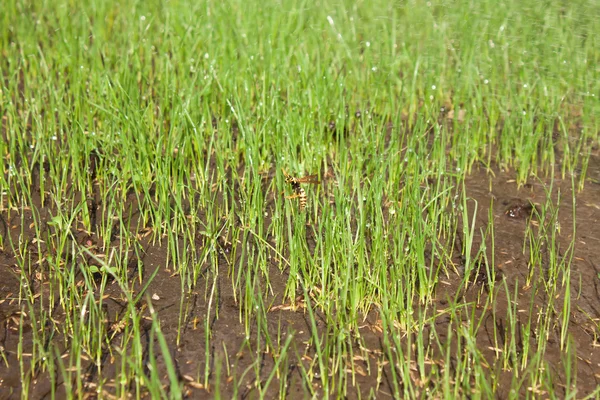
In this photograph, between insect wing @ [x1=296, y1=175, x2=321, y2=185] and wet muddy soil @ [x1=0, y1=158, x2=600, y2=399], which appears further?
insect wing @ [x1=296, y1=175, x2=321, y2=185]

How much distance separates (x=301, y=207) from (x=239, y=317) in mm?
570

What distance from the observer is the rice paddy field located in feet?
7.20

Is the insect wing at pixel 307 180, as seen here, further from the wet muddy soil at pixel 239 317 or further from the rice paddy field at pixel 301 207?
the wet muddy soil at pixel 239 317

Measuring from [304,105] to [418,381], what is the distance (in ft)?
4.80

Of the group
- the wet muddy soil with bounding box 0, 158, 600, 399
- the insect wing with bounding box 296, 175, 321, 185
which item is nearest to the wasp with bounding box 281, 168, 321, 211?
the insect wing with bounding box 296, 175, 321, 185

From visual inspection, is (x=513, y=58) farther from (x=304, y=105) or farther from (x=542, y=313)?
(x=542, y=313)

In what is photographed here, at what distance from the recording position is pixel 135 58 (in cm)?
373

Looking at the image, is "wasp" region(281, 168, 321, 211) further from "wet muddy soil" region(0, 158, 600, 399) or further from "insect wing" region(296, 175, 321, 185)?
"wet muddy soil" region(0, 158, 600, 399)

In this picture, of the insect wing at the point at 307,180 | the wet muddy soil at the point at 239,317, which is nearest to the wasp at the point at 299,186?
the insect wing at the point at 307,180

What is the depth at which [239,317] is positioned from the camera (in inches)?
95.0

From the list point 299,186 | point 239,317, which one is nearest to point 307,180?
point 299,186

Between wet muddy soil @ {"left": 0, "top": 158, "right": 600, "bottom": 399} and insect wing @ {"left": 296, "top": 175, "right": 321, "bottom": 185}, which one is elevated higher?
insect wing @ {"left": 296, "top": 175, "right": 321, "bottom": 185}

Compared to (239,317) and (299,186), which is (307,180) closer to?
(299,186)

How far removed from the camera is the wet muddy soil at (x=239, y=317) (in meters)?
2.16
